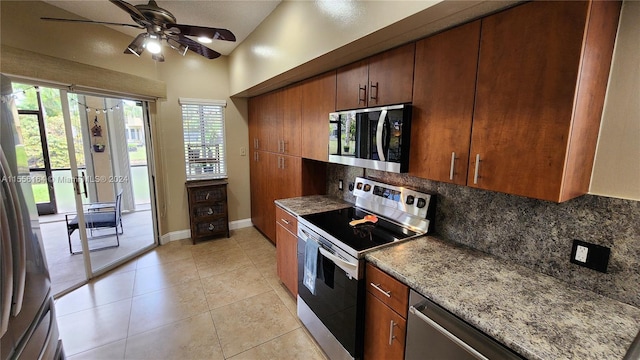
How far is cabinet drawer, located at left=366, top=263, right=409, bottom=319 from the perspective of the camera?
53.2 inches

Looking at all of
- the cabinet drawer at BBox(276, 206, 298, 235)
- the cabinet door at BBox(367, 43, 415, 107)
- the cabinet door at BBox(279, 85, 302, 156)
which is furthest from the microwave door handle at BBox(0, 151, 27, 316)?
the cabinet door at BBox(279, 85, 302, 156)

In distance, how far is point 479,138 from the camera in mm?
1298

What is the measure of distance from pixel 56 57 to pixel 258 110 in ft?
6.74

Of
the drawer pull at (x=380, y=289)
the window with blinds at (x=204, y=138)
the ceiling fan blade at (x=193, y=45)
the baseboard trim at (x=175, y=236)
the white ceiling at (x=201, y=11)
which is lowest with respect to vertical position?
the baseboard trim at (x=175, y=236)

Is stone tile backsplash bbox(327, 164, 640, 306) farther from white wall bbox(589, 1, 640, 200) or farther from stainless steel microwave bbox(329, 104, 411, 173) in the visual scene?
stainless steel microwave bbox(329, 104, 411, 173)

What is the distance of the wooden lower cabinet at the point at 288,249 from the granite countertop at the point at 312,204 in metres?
0.07

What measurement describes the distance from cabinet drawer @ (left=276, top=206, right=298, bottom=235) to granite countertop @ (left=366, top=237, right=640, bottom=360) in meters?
0.93

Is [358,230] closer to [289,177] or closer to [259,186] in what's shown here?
[289,177]

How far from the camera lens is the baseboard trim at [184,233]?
12.8 ft

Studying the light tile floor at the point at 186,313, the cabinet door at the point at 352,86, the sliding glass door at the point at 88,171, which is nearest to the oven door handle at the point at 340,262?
the light tile floor at the point at 186,313

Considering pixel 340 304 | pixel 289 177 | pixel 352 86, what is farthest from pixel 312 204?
pixel 352 86

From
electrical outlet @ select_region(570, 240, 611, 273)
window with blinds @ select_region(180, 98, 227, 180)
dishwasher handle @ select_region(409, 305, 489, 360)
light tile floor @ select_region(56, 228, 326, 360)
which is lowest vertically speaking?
light tile floor @ select_region(56, 228, 326, 360)

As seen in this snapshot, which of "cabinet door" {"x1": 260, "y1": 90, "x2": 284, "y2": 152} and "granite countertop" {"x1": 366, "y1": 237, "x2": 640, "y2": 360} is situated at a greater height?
"cabinet door" {"x1": 260, "y1": 90, "x2": 284, "y2": 152}

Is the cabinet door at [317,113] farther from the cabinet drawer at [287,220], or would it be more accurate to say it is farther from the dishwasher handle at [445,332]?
the dishwasher handle at [445,332]
